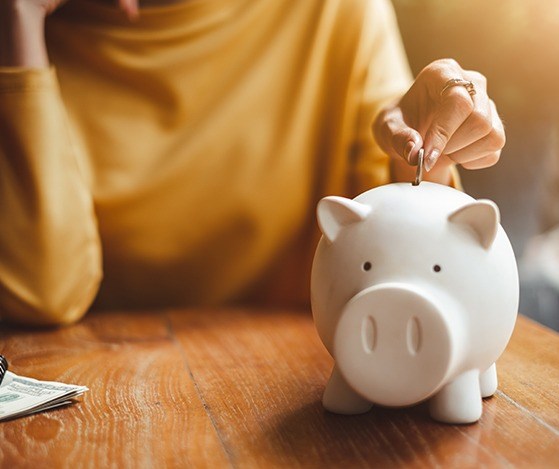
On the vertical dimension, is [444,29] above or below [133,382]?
above

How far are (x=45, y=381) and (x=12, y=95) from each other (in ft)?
1.40

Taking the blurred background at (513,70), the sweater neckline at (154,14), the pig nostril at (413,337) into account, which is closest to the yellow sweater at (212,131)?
the sweater neckline at (154,14)

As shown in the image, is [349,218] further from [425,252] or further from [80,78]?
[80,78]

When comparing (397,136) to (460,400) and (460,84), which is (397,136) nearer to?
(460,84)

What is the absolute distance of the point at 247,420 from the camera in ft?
2.07

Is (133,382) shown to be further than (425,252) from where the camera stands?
Yes

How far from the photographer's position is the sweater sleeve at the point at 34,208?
97cm

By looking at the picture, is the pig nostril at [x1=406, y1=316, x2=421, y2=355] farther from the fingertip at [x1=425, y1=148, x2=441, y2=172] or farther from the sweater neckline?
the sweater neckline

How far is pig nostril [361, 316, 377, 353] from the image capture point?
557 millimetres

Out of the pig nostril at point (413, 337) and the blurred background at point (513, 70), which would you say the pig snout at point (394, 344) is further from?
the blurred background at point (513, 70)

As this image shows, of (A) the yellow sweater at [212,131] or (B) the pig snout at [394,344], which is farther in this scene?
(A) the yellow sweater at [212,131]

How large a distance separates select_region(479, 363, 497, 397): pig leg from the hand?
20 cm

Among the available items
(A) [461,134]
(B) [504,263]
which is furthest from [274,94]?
(B) [504,263]

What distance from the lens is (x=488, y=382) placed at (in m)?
→ 0.68
